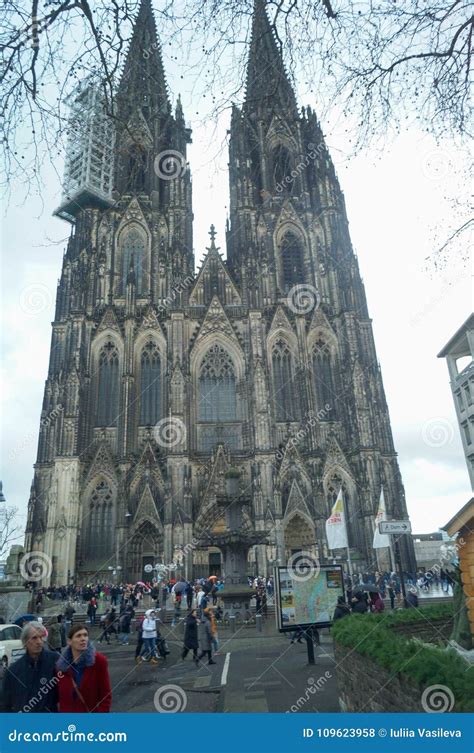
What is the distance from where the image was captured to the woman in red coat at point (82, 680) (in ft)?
12.4

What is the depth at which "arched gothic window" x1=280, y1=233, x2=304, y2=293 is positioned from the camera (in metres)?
38.8

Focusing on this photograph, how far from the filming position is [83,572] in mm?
29625

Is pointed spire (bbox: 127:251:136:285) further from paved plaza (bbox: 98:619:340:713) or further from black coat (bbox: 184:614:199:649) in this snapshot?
black coat (bbox: 184:614:199:649)

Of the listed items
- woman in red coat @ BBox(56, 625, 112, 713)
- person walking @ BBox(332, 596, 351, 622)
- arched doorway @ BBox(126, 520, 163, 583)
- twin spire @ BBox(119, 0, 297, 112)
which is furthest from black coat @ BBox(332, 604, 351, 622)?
arched doorway @ BBox(126, 520, 163, 583)

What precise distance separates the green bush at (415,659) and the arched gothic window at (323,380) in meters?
27.8

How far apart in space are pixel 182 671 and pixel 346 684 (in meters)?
5.72

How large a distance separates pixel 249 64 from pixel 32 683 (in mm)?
5246

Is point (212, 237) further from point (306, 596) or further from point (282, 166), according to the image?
point (306, 596)

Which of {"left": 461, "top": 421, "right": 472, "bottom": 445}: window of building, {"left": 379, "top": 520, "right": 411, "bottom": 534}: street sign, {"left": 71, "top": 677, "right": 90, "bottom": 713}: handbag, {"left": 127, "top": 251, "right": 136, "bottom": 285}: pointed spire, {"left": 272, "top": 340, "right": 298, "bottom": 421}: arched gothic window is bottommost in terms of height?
{"left": 71, "top": 677, "right": 90, "bottom": 713}: handbag

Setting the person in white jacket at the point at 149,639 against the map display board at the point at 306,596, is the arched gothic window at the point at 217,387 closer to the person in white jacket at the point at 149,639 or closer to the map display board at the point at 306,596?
the person in white jacket at the point at 149,639

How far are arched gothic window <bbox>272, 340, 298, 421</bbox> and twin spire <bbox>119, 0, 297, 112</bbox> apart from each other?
29.6 m

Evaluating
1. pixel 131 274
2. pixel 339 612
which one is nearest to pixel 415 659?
pixel 339 612
